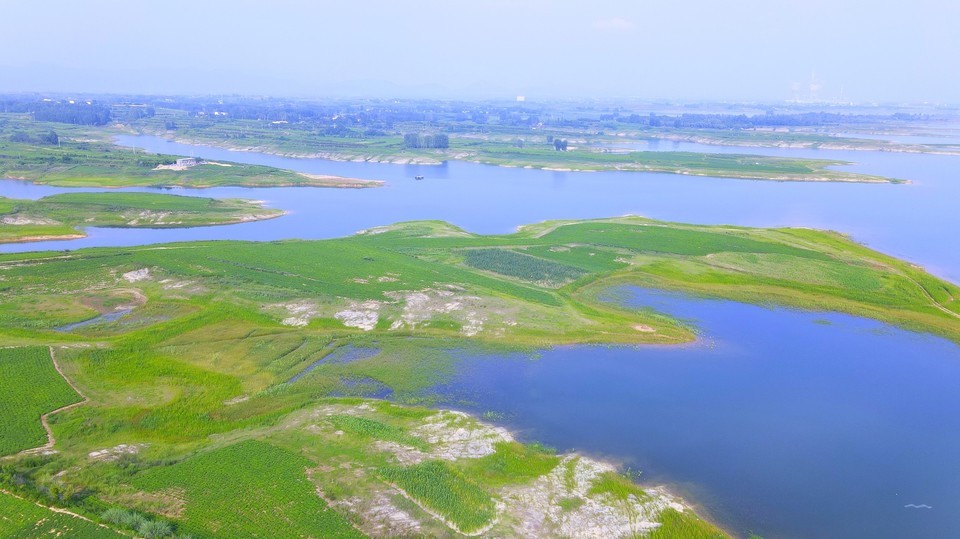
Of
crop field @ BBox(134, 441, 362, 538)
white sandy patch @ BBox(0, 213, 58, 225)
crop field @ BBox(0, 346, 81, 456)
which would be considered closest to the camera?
crop field @ BBox(134, 441, 362, 538)

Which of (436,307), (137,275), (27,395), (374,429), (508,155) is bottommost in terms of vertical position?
(374,429)

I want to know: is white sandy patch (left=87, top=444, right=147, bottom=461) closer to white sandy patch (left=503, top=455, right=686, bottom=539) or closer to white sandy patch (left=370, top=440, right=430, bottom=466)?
white sandy patch (left=370, top=440, right=430, bottom=466)

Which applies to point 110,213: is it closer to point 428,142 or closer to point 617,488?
point 617,488

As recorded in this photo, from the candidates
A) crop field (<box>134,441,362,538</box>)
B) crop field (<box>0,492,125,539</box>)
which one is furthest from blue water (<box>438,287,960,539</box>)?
crop field (<box>0,492,125,539</box>)

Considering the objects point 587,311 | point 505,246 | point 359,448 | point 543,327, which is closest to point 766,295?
point 587,311

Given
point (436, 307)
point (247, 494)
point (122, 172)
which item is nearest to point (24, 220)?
point (122, 172)

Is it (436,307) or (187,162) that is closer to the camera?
(436,307)
